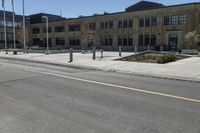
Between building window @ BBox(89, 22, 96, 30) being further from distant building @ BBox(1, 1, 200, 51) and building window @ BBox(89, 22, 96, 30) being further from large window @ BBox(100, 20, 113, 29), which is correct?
large window @ BBox(100, 20, 113, 29)

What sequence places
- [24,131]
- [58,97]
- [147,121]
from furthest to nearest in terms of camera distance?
[58,97] → [147,121] → [24,131]

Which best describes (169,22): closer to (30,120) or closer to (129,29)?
(129,29)

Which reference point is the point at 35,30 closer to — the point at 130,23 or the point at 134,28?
the point at 130,23

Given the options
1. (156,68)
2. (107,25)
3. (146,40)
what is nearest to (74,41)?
(107,25)

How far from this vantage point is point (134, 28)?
51156mm

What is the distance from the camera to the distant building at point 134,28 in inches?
1728

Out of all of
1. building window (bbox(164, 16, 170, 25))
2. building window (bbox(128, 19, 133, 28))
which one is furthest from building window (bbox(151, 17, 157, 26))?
building window (bbox(128, 19, 133, 28))

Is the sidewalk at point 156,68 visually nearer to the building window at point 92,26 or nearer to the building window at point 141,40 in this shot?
the building window at point 141,40

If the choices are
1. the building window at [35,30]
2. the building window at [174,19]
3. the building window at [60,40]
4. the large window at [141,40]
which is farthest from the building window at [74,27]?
the building window at [174,19]

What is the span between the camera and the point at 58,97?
25.8ft

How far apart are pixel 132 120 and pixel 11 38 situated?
71.4 meters

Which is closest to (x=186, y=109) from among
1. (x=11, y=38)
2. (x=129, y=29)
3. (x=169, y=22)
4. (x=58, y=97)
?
(x=58, y=97)

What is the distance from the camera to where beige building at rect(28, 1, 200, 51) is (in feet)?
144

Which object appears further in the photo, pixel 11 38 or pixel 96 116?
pixel 11 38
